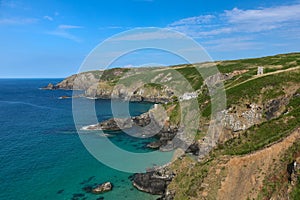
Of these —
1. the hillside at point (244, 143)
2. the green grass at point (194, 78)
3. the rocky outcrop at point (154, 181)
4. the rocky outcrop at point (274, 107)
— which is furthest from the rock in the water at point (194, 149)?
the green grass at point (194, 78)

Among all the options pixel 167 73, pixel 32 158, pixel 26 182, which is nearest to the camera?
pixel 26 182

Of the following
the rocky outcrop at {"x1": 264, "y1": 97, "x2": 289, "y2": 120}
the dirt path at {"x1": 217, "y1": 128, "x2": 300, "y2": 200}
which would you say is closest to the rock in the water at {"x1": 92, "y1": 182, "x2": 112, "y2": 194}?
the dirt path at {"x1": 217, "y1": 128, "x2": 300, "y2": 200}

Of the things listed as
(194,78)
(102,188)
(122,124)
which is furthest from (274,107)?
(194,78)

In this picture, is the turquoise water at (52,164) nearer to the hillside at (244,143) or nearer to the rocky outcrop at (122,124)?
the rocky outcrop at (122,124)

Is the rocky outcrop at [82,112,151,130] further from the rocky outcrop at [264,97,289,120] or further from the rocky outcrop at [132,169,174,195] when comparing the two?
the rocky outcrop at [264,97,289,120]

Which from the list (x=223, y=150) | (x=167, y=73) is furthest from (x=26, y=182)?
(x=167, y=73)

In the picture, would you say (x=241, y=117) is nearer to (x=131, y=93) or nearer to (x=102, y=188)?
(x=102, y=188)

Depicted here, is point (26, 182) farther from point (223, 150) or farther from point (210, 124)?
point (210, 124)
